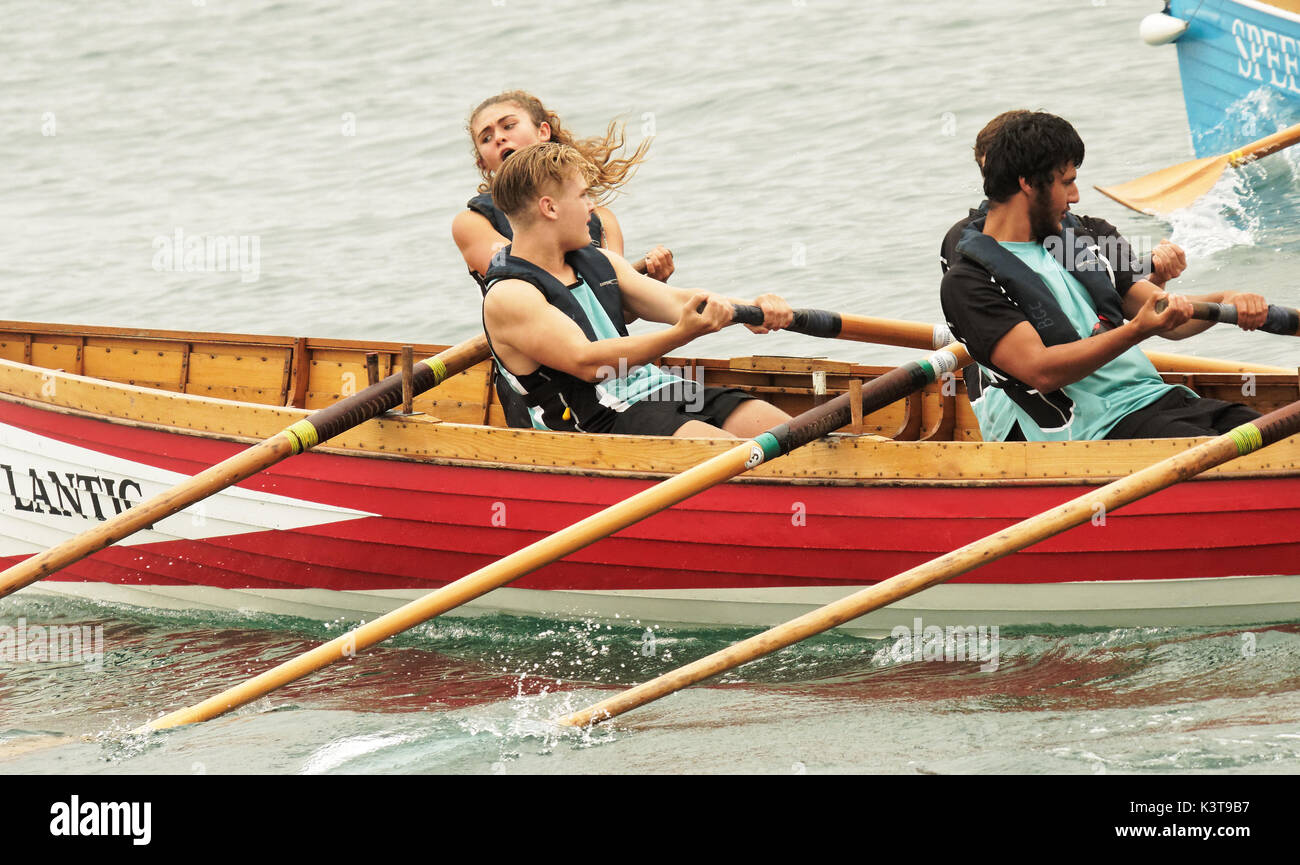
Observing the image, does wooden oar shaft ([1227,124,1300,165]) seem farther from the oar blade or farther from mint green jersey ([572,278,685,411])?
mint green jersey ([572,278,685,411])

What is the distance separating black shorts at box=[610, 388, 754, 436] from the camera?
637cm

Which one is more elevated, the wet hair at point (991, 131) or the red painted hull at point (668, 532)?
the wet hair at point (991, 131)

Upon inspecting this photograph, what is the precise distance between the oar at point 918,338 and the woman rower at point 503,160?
39.5 inches

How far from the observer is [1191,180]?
10.9m

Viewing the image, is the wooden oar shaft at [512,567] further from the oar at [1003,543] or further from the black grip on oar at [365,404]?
the black grip on oar at [365,404]

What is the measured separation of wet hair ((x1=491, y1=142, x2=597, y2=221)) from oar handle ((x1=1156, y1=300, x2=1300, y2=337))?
227 cm

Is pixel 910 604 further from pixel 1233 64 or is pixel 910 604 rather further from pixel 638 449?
pixel 1233 64

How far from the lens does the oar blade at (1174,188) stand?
10.7 m

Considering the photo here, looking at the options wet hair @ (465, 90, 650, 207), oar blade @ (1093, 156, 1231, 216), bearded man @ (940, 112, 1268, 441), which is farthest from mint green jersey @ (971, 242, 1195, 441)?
oar blade @ (1093, 156, 1231, 216)

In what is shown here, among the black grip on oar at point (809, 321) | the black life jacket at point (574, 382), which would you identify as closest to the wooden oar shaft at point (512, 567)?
the black grip on oar at point (809, 321)

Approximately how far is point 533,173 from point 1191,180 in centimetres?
657

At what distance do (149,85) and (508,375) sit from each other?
18.4m

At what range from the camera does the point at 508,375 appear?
20.8 ft

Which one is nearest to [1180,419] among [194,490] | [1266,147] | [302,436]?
[302,436]
